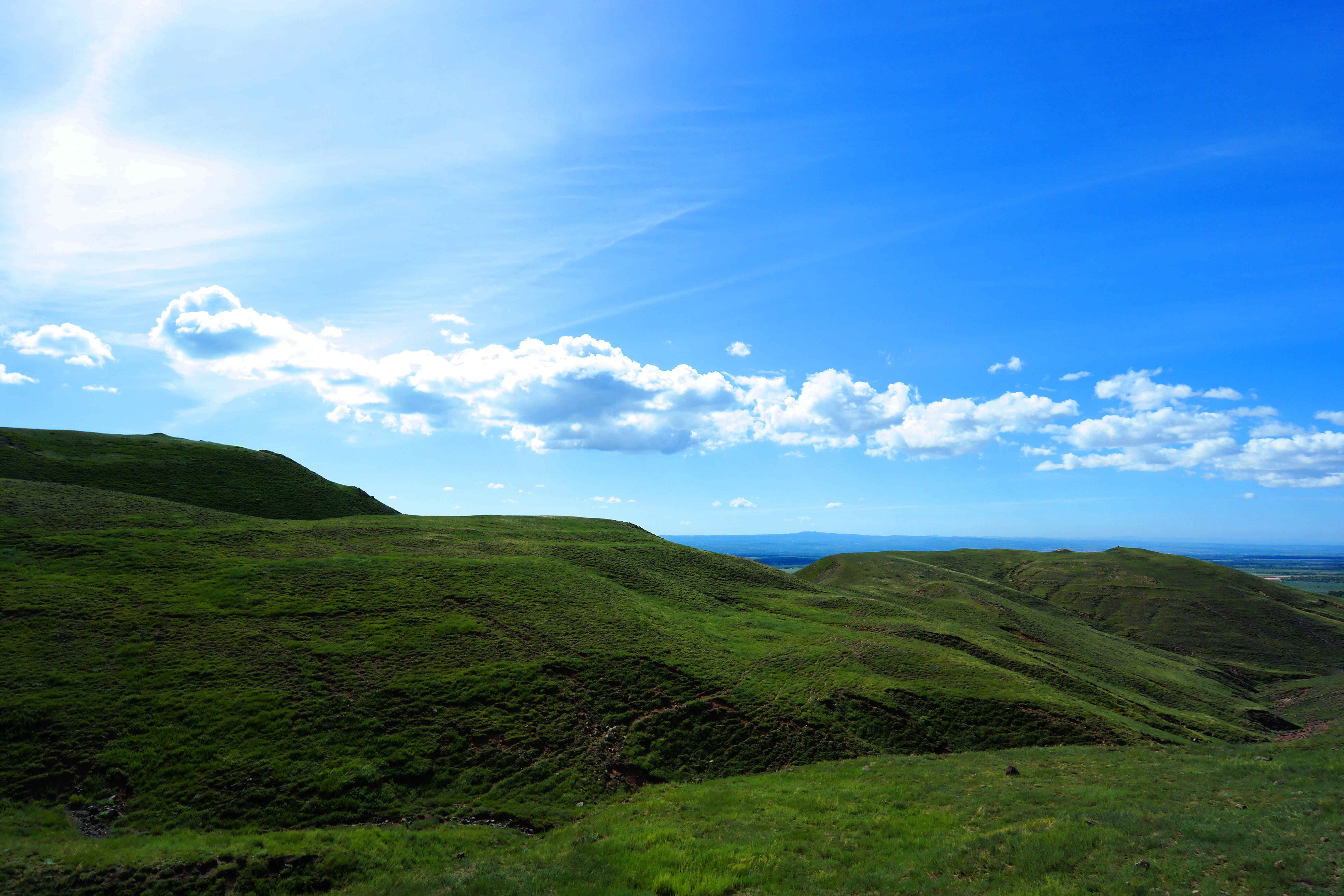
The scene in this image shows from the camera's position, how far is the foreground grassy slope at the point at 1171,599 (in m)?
103

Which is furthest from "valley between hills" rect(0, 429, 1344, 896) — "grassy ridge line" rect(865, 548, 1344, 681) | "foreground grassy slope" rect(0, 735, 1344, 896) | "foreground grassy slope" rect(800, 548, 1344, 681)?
"grassy ridge line" rect(865, 548, 1344, 681)

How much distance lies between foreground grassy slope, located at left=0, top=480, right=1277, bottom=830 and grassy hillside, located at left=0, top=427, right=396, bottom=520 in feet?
51.2

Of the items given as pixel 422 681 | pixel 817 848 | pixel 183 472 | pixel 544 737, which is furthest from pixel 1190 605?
pixel 183 472

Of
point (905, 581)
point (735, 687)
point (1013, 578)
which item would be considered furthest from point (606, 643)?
point (1013, 578)

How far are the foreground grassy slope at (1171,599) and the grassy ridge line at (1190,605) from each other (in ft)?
0.86

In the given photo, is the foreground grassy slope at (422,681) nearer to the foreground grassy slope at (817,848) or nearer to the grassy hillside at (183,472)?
the foreground grassy slope at (817,848)

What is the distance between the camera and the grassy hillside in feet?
220

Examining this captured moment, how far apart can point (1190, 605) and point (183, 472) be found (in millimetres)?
181505

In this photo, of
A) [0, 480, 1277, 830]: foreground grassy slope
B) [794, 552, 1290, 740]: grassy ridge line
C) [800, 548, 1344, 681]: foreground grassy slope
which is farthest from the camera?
[800, 548, 1344, 681]: foreground grassy slope

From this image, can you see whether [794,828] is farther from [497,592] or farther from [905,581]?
[905,581]

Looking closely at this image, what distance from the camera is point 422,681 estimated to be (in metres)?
32.8

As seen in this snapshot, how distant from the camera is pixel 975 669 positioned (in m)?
46.2

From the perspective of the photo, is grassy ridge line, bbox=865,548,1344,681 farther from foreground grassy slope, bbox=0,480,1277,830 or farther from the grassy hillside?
the grassy hillside

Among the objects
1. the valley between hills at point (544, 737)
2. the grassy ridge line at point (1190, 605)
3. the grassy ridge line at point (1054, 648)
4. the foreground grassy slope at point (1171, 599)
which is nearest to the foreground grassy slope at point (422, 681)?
the valley between hills at point (544, 737)
